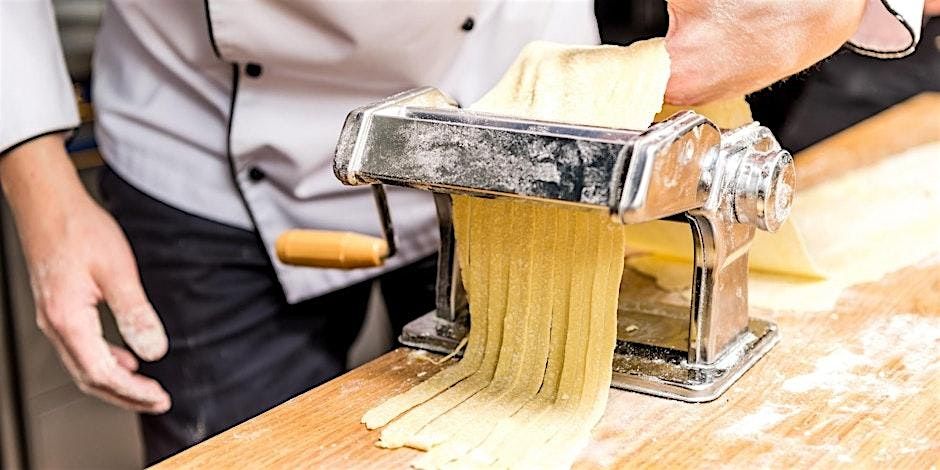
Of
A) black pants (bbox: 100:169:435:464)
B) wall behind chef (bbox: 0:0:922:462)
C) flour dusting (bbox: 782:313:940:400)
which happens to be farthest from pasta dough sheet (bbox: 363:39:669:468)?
black pants (bbox: 100:169:435:464)

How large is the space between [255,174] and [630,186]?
575mm

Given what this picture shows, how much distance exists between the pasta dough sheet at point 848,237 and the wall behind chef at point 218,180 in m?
0.23

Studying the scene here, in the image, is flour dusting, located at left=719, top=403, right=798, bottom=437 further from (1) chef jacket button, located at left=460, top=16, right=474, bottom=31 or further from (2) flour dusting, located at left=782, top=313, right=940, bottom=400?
(1) chef jacket button, located at left=460, top=16, right=474, bottom=31

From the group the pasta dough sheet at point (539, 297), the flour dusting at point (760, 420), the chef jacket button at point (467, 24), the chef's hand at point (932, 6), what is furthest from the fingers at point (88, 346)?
the chef's hand at point (932, 6)

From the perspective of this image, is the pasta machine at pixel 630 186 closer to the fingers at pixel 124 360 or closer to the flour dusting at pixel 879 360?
the flour dusting at pixel 879 360

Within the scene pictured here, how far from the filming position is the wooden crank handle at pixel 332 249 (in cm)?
83

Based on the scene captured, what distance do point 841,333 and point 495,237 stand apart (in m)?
0.32

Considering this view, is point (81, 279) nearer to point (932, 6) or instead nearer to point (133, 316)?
point (133, 316)

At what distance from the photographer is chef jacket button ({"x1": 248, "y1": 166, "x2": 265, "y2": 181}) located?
1.09 metres

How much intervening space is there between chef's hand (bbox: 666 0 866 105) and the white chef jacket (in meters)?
0.31

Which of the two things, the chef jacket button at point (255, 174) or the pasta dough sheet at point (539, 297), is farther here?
the chef jacket button at point (255, 174)

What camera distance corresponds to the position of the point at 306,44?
1.00 meters

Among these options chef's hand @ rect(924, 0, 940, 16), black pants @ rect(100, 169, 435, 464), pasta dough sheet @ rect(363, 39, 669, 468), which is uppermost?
chef's hand @ rect(924, 0, 940, 16)

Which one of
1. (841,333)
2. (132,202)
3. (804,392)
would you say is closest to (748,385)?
(804,392)
